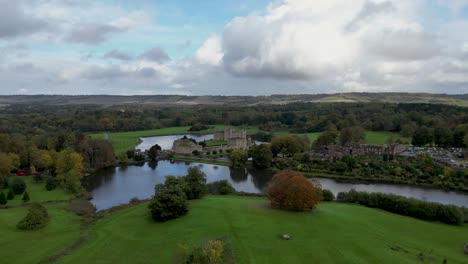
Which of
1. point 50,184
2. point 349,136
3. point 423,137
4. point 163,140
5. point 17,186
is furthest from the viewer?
point 163,140

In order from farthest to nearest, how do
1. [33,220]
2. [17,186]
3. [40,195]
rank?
1. [40,195]
2. [17,186]
3. [33,220]

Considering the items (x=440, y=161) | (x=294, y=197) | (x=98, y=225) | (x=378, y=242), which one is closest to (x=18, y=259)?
(x=98, y=225)

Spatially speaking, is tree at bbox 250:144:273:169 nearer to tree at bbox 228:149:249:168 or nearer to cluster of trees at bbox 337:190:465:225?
tree at bbox 228:149:249:168

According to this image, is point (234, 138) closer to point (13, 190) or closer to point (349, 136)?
point (349, 136)

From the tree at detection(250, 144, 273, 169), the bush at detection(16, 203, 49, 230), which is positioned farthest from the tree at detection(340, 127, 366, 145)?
the bush at detection(16, 203, 49, 230)

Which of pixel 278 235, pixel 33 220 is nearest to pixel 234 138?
pixel 33 220

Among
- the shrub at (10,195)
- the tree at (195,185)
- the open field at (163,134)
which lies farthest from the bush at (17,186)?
the open field at (163,134)
